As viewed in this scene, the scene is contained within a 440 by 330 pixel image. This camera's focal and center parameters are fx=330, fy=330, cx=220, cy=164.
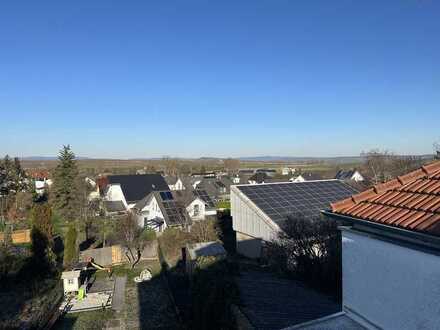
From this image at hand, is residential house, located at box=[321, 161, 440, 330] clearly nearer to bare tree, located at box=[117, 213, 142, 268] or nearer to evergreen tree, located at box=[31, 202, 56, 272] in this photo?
evergreen tree, located at box=[31, 202, 56, 272]

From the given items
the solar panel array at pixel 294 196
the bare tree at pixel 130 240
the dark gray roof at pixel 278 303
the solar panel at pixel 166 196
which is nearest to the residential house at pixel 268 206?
the solar panel array at pixel 294 196

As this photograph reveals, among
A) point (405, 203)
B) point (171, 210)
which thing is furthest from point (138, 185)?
point (405, 203)

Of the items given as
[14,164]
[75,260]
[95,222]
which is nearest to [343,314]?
[75,260]

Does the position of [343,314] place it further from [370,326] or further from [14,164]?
[14,164]

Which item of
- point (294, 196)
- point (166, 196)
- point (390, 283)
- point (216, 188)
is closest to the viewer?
point (390, 283)

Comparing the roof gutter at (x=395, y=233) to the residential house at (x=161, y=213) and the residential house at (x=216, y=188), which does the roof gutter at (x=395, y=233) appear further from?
the residential house at (x=216, y=188)

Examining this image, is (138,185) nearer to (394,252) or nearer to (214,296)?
(214,296)

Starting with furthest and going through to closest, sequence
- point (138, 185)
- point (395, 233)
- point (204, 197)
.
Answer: point (138, 185) < point (204, 197) < point (395, 233)
